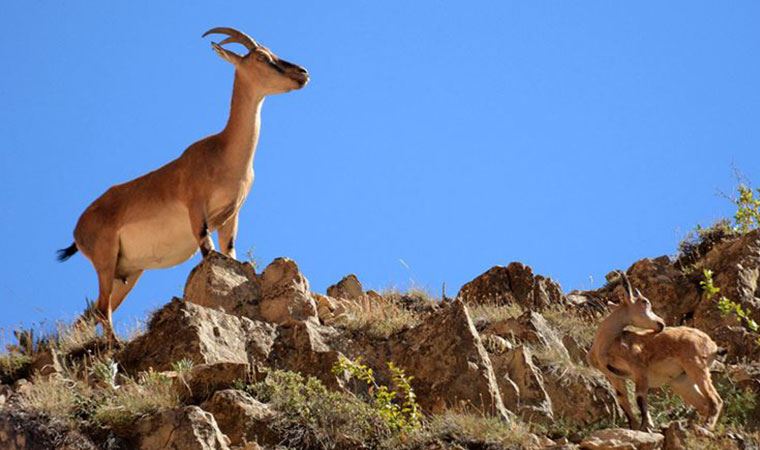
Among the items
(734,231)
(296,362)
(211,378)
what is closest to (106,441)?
(211,378)

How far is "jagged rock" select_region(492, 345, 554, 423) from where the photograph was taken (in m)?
12.8

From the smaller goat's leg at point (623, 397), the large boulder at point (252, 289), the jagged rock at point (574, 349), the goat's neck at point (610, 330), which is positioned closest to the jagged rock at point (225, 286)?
the large boulder at point (252, 289)

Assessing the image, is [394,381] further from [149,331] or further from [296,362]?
[149,331]

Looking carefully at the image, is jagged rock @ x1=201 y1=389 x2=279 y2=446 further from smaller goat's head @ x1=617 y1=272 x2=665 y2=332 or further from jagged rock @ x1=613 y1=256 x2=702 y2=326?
jagged rock @ x1=613 y1=256 x2=702 y2=326

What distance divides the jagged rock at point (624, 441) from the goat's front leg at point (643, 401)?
584mm

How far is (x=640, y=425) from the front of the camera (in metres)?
12.2

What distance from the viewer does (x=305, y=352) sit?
13148mm

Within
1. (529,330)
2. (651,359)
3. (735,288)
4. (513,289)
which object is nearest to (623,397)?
(651,359)

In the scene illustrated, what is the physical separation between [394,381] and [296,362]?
962 millimetres

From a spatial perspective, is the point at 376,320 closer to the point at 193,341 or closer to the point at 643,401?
the point at 193,341

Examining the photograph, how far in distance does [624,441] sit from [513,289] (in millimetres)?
5880

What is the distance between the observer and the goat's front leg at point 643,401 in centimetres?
1207

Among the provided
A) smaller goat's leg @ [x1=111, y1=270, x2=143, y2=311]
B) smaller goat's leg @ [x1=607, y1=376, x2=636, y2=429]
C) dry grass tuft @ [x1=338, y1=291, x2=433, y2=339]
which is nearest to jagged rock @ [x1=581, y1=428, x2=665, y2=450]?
smaller goat's leg @ [x1=607, y1=376, x2=636, y2=429]

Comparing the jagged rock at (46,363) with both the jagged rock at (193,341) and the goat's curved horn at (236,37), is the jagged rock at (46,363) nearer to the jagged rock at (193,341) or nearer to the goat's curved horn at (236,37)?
the jagged rock at (193,341)
